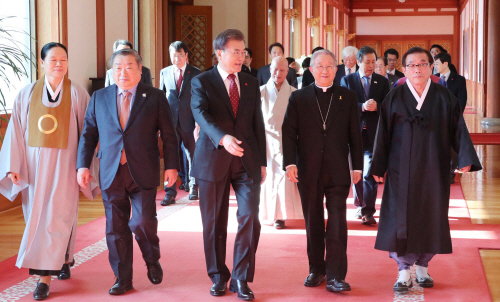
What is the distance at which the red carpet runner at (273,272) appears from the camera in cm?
327

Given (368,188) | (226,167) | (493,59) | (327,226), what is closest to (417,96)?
(327,226)

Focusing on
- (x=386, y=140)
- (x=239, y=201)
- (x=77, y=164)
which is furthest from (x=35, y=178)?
(x=386, y=140)

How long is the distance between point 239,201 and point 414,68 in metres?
1.19

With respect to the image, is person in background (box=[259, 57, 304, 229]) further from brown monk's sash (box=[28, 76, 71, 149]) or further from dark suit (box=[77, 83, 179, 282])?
brown monk's sash (box=[28, 76, 71, 149])

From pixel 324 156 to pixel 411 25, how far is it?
78.6 ft

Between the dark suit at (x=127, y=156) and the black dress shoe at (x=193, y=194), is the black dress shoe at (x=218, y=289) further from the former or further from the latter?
the black dress shoe at (x=193, y=194)

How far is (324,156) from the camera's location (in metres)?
3.34

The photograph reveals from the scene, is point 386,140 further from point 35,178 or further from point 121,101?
point 35,178

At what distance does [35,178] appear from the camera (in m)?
3.34

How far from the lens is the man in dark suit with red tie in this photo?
10.4ft

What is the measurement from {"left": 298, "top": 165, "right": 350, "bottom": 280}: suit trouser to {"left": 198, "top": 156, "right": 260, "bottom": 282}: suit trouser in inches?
12.8

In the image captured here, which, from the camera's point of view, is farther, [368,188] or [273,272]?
[368,188]

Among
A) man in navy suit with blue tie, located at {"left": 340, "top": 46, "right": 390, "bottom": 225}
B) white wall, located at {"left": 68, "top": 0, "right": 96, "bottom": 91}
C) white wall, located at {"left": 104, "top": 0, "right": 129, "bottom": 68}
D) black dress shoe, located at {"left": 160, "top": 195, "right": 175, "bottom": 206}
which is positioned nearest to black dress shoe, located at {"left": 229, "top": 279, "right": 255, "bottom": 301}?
man in navy suit with blue tie, located at {"left": 340, "top": 46, "right": 390, "bottom": 225}

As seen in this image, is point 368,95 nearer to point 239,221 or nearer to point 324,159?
point 324,159
